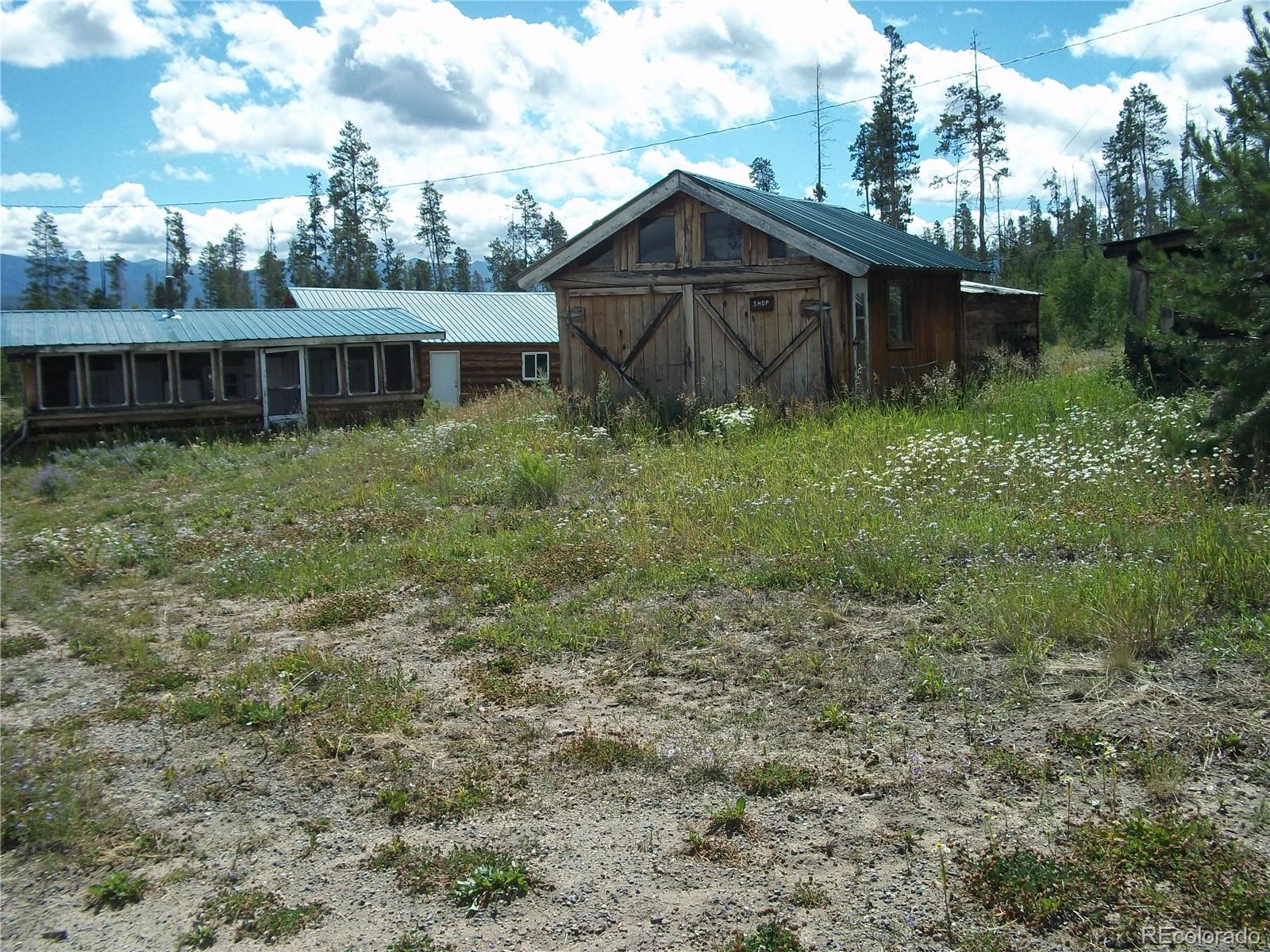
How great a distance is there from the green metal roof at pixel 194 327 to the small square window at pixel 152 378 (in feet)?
5.68

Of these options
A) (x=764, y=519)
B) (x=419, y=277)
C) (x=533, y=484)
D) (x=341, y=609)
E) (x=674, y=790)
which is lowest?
(x=674, y=790)

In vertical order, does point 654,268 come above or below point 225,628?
above

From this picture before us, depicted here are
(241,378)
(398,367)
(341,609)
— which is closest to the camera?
(341,609)

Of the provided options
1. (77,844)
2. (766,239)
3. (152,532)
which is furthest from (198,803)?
(766,239)

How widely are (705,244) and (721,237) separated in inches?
11.5

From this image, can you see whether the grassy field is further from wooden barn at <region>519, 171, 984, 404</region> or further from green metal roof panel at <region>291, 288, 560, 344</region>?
green metal roof panel at <region>291, 288, 560, 344</region>

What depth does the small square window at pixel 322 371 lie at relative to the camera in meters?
27.9

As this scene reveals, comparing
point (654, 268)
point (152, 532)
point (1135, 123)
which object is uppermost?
point (1135, 123)

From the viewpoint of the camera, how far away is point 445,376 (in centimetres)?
3042

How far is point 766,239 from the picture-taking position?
53.2ft

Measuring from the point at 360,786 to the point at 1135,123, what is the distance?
63999 millimetres

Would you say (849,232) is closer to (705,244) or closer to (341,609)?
(705,244)

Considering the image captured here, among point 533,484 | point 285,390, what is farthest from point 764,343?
point 285,390

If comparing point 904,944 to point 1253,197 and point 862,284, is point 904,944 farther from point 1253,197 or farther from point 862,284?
point 862,284
